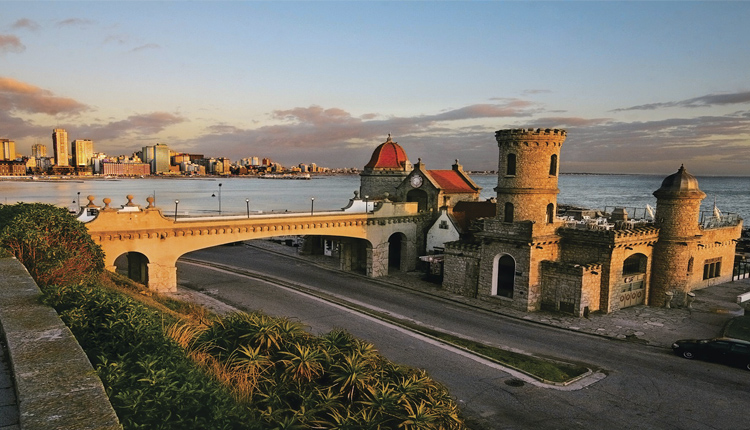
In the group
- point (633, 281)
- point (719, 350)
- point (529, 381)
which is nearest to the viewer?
point (529, 381)

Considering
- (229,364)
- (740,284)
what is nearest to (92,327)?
(229,364)

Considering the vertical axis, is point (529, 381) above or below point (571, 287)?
below

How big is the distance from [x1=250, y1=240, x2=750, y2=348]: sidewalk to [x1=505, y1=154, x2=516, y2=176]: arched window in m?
9.33

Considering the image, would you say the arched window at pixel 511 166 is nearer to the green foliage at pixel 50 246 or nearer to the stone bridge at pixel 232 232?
the stone bridge at pixel 232 232

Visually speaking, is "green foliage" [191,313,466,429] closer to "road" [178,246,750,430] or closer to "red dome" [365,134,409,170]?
"road" [178,246,750,430]

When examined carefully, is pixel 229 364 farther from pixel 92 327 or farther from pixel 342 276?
pixel 342 276

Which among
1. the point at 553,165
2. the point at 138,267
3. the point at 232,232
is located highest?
the point at 553,165

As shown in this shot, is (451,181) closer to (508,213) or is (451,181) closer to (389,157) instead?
(389,157)

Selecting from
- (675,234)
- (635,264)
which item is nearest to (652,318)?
(635,264)

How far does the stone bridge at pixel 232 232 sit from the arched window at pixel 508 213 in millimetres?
11889

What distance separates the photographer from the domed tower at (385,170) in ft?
173

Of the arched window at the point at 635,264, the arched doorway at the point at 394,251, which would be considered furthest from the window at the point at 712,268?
the arched doorway at the point at 394,251

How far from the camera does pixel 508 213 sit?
111ft

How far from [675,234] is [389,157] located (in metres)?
29.3
